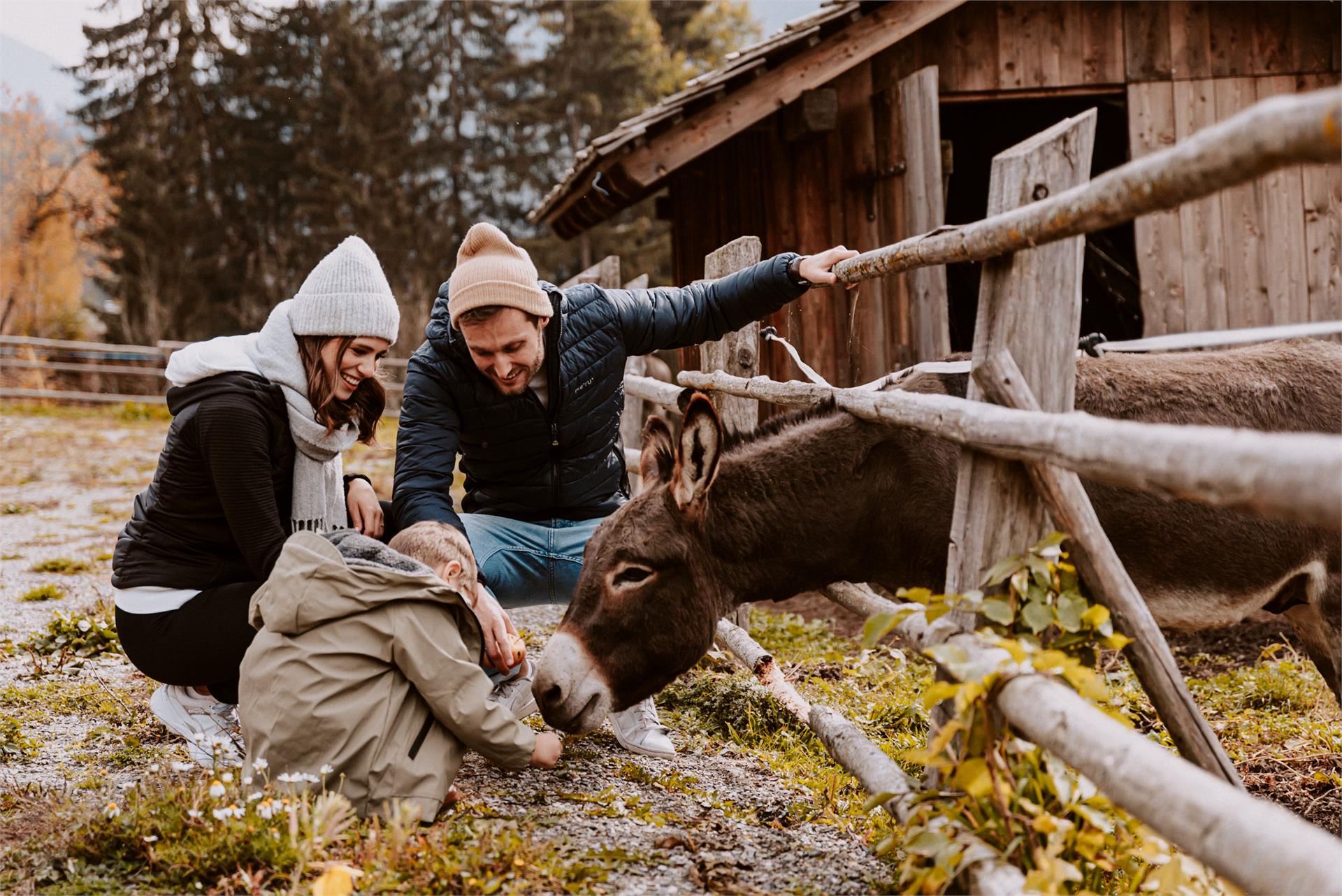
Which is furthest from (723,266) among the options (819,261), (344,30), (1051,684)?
(344,30)

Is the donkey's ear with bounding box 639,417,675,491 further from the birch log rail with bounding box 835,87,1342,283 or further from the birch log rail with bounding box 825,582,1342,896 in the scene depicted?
the birch log rail with bounding box 825,582,1342,896

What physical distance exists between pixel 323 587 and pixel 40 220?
111ft

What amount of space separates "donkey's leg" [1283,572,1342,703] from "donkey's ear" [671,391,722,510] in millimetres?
2064

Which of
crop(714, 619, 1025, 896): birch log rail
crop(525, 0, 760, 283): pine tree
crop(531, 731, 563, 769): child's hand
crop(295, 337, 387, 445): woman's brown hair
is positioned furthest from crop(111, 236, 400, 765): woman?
crop(525, 0, 760, 283): pine tree

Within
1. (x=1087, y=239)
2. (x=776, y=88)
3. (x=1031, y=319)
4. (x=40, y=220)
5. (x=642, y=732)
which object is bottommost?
(x=642, y=732)

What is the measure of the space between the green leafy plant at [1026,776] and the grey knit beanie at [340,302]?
206cm

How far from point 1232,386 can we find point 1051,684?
6.04ft

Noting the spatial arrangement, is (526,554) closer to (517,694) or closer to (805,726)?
(517,694)

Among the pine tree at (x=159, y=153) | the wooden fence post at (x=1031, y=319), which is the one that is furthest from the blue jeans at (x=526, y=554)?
the pine tree at (x=159, y=153)

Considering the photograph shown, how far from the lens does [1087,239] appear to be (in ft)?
32.0

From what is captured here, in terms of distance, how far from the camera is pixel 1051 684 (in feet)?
6.65

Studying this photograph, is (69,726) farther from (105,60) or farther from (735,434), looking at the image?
(105,60)

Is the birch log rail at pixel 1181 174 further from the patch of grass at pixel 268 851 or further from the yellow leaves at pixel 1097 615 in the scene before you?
the patch of grass at pixel 268 851

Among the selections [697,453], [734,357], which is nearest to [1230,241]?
[734,357]
